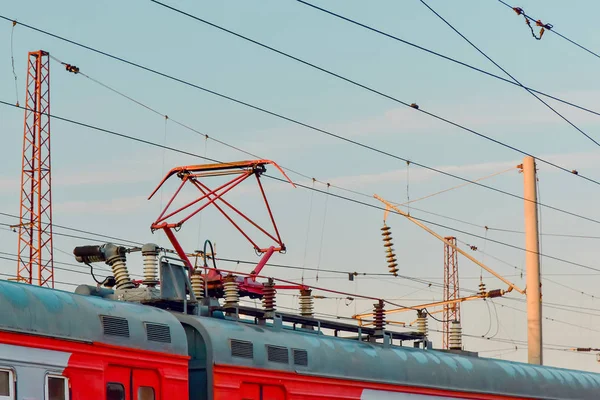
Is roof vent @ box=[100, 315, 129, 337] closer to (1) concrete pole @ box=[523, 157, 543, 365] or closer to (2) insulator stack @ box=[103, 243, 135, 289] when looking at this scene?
(2) insulator stack @ box=[103, 243, 135, 289]

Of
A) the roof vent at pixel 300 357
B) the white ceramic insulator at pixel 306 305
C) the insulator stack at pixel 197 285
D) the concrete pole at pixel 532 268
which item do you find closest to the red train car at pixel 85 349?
the insulator stack at pixel 197 285

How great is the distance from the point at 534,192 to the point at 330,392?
16062 mm

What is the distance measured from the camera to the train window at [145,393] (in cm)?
1698

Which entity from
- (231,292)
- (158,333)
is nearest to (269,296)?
(231,292)

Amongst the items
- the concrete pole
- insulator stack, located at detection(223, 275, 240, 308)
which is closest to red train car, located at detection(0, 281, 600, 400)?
insulator stack, located at detection(223, 275, 240, 308)

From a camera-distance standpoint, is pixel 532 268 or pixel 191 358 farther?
pixel 532 268

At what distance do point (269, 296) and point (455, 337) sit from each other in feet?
24.1

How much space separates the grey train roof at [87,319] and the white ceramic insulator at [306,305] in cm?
503

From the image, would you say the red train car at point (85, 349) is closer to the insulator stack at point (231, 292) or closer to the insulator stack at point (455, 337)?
the insulator stack at point (231, 292)

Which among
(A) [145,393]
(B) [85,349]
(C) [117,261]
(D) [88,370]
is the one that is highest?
(C) [117,261]

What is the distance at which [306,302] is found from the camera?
23031 millimetres

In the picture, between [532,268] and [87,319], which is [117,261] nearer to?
[87,319]

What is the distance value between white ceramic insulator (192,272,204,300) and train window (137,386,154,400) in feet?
11.7

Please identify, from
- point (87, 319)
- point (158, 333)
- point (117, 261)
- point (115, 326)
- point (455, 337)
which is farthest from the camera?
point (455, 337)
